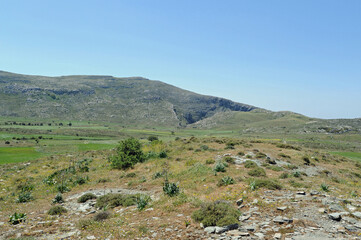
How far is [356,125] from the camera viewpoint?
13362cm

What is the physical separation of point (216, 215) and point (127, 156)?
2139cm

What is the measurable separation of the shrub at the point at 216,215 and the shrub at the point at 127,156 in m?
19.9

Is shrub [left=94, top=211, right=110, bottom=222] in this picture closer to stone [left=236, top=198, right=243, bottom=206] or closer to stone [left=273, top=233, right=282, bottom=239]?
stone [left=236, top=198, right=243, bottom=206]

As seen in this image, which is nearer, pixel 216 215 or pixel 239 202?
pixel 216 215

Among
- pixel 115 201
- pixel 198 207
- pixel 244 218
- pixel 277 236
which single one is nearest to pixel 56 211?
pixel 115 201

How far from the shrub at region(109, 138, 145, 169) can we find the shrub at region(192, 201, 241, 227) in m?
19.9

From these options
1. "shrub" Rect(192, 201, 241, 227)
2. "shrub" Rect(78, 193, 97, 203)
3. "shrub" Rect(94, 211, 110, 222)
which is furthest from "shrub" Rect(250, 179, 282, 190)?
"shrub" Rect(78, 193, 97, 203)

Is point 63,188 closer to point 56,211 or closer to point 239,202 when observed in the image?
point 56,211

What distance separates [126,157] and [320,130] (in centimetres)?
14346

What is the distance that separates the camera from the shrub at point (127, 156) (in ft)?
93.1

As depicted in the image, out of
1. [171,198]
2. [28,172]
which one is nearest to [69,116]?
[28,172]

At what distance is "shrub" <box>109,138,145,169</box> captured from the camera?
28.4 meters

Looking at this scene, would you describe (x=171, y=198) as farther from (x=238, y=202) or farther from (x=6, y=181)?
(x=6, y=181)

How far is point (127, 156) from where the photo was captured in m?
28.9
